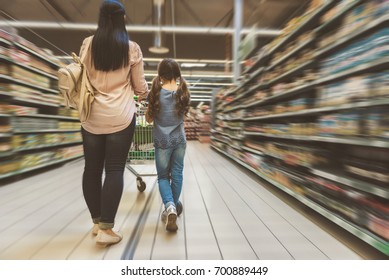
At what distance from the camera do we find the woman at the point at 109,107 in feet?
4.93

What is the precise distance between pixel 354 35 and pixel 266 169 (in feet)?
5.99

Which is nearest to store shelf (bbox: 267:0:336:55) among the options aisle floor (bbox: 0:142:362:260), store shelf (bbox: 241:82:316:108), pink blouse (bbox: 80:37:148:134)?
store shelf (bbox: 241:82:316:108)

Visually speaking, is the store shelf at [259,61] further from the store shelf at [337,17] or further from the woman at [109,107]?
the woman at [109,107]

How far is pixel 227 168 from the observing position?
15.1 ft

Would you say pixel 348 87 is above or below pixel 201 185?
above

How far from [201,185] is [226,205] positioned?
2.87 ft

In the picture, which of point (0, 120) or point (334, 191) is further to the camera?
point (0, 120)

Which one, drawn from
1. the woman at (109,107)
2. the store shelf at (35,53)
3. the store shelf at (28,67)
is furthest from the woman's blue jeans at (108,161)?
the store shelf at (35,53)

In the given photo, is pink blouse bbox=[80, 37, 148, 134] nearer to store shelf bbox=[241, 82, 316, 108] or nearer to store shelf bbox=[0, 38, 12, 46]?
store shelf bbox=[241, 82, 316, 108]

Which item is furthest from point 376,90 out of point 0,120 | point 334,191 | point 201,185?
point 0,120

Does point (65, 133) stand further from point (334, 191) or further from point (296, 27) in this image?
point (334, 191)

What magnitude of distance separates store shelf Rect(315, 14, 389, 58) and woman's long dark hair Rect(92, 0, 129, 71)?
4.22ft

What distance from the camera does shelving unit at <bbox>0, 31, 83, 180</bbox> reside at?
324cm

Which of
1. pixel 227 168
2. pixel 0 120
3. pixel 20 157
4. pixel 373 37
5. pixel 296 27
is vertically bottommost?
pixel 227 168
